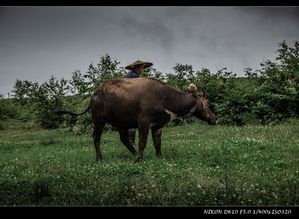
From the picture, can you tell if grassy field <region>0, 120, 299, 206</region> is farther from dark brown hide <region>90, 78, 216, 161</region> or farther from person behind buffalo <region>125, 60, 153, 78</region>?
person behind buffalo <region>125, 60, 153, 78</region>

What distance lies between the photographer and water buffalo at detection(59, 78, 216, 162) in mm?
10320

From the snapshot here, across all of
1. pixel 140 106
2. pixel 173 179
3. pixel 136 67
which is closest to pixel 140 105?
pixel 140 106

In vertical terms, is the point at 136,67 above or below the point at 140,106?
above

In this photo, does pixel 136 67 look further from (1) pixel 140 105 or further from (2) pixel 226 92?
(2) pixel 226 92

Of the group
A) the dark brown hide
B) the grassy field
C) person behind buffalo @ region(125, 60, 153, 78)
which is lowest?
the grassy field

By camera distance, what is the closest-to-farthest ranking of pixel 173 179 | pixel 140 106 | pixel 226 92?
pixel 173 179, pixel 140 106, pixel 226 92

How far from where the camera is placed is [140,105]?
33.9 feet

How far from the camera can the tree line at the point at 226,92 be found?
1980 centimetres

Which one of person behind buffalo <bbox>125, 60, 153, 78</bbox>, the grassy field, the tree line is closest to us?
the grassy field

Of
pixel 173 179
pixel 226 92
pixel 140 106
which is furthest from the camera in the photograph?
pixel 226 92

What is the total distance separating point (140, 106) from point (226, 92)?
14.0 meters

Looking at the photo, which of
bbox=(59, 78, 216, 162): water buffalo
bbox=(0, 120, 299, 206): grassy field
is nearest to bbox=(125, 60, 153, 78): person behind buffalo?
bbox=(59, 78, 216, 162): water buffalo

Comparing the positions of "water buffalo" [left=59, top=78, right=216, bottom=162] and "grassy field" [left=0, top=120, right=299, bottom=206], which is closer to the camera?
"grassy field" [left=0, top=120, right=299, bottom=206]
